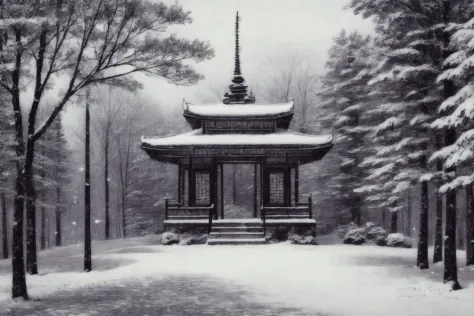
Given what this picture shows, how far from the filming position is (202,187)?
87.7ft

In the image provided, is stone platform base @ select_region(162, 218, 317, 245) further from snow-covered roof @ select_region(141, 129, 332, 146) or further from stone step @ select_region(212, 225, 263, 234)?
snow-covered roof @ select_region(141, 129, 332, 146)

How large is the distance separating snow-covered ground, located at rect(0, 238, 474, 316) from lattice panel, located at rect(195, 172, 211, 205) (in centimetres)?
724

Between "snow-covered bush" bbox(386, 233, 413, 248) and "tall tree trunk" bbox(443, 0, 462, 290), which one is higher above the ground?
"tall tree trunk" bbox(443, 0, 462, 290)

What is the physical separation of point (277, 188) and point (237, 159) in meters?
3.20

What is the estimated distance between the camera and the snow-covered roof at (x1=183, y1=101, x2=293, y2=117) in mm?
26078

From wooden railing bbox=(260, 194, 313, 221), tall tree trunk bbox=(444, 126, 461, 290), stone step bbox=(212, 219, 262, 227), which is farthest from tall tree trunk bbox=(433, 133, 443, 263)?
stone step bbox=(212, 219, 262, 227)

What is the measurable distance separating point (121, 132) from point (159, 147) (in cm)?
1733

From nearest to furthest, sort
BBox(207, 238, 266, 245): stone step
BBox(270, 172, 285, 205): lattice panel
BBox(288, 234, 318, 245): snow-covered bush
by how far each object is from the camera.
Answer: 1. BBox(207, 238, 266, 245): stone step
2. BBox(288, 234, 318, 245): snow-covered bush
3. BBox(270, 172, 285, 205): lattice panel

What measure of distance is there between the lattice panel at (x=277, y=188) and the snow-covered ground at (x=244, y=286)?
760cm

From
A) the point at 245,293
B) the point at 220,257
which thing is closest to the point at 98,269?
the point at 220,257

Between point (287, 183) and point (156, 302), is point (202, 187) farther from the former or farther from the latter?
point (156, 302)

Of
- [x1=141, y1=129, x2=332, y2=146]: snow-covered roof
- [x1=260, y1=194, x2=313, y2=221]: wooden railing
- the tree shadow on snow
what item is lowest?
the tree shadow on snow

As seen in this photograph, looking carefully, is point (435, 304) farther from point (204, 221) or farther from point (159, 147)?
point (159, 147)

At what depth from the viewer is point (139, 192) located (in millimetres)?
38438
